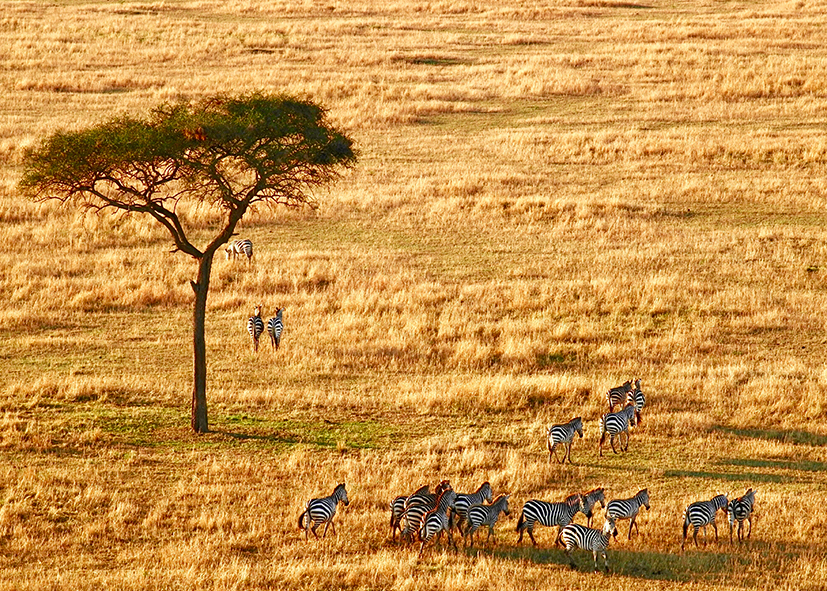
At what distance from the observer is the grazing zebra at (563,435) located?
18.8 meters

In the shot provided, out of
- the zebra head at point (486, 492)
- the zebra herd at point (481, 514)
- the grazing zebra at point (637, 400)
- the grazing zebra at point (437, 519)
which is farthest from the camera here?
the grazing zebra at point (637, 400)

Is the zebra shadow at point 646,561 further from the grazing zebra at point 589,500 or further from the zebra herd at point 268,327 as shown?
the zebra herd at point 268,327

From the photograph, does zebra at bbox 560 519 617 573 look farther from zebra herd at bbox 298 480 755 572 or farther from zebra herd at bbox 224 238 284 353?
zebra herd at bbox 224 238 284 353

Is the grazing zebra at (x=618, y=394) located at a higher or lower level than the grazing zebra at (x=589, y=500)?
higher

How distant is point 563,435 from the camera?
741 inches

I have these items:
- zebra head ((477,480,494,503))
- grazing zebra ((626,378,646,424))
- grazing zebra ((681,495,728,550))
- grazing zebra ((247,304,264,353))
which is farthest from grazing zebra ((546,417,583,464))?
grazing zebra ((247,304,264,353))

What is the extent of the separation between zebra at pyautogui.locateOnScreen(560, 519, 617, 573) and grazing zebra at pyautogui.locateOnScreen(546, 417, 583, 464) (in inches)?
139

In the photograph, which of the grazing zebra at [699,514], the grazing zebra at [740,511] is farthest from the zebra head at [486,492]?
the grazing zebra at [740,511]

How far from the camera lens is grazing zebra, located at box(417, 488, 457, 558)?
1537 centimetres

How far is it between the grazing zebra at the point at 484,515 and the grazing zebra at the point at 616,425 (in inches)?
152

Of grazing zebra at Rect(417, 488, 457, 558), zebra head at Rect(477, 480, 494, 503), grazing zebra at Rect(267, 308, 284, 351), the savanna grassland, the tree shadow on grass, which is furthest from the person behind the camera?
grazing zebra at Rect(267, 308, 284, 351)

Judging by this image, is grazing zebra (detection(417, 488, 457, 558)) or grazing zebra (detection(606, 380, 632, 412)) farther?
grazing zebra (detection(606, 380, 632, 412))

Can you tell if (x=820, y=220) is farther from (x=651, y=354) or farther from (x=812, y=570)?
(x=812, y=570)

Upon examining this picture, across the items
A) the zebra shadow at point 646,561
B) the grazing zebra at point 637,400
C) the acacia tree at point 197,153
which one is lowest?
Answer: the zebra shadow at point 646,561
